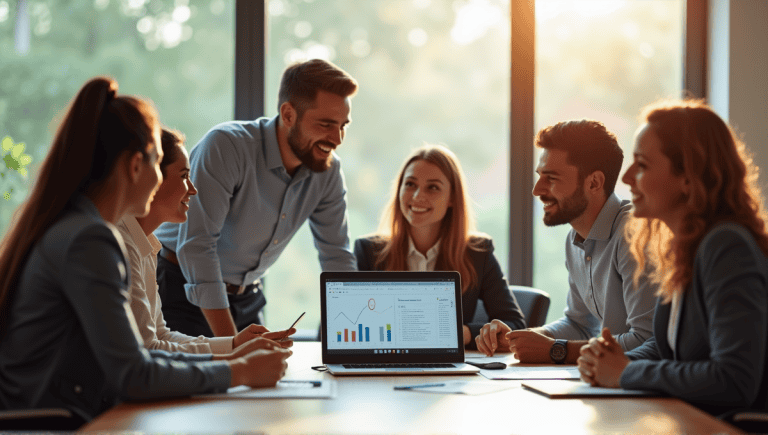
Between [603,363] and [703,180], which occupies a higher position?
[703,180]

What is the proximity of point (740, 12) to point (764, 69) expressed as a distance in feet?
1.06

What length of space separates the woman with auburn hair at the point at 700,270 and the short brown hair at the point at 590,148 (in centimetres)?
63

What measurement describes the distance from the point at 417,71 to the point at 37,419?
2.79m

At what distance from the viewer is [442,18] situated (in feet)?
11.9

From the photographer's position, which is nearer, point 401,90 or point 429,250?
point 429,250

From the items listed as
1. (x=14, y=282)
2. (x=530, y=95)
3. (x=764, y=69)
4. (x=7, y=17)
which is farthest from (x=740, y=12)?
(x=7, y=17)

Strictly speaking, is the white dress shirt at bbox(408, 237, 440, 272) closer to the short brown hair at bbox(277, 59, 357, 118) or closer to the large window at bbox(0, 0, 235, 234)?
the short brown hair at bbox(277, 59, 357, 118)

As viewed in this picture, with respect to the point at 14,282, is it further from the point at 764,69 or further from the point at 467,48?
the point at 764,69

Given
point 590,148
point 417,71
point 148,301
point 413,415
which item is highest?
point 417,71

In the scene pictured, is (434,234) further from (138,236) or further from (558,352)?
(138,236)

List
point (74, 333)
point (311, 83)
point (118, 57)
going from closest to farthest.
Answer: point (74, 333) < point (311, 83) < point (118, 57)

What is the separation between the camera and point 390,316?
2027 mm

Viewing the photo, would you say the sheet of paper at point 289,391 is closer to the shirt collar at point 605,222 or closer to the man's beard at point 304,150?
the shirt collar at point 605,222

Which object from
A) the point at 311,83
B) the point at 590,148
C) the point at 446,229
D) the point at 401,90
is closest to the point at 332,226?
the point at 446,229
